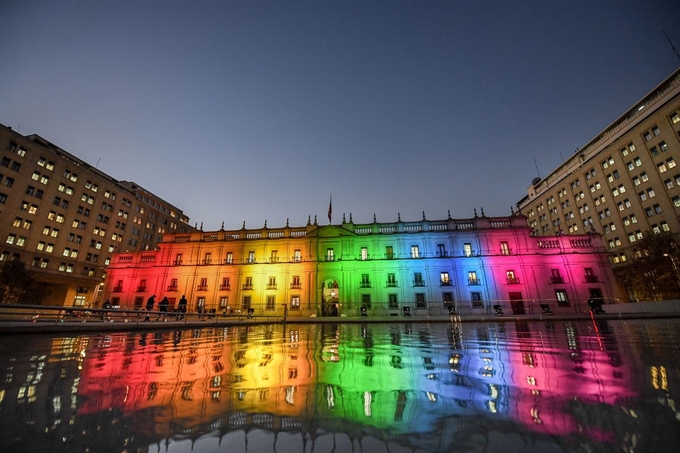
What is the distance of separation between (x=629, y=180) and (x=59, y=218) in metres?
88.3

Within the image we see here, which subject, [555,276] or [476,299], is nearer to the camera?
[476,299]

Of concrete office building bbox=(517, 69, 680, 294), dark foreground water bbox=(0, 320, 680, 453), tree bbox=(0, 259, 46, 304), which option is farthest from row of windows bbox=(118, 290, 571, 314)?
dark foreground water bbox=(0, 320, 680, 453)

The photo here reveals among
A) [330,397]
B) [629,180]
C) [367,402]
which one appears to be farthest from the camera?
[629,180]

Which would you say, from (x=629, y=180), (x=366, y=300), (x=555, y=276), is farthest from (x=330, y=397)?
(x=629, y=180)

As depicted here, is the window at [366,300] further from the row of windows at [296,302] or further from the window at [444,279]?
the window at [444,279]

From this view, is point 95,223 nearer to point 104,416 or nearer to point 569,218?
point 104,416

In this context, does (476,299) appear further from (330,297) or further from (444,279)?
(330,297)

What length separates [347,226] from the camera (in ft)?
128

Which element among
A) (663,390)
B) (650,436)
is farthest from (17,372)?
(663,390)

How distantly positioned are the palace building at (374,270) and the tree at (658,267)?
525cm

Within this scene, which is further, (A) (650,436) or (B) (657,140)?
(B) (657,140)

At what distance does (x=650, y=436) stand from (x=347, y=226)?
37.2m

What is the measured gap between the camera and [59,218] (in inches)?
1773

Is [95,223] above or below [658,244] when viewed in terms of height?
above
